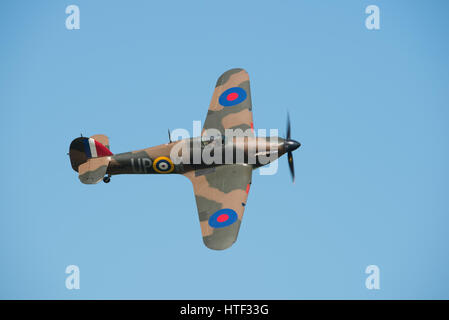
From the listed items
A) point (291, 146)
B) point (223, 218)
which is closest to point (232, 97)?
point (291, 146)

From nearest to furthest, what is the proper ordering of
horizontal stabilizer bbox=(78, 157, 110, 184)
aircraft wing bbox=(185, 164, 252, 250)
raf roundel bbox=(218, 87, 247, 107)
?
1. aircraft wing bbox=(185, 164, 252, 250)
2. horizontal stabilizer bbox=(78, 157, 110, 184)
3. raf roundel bbox=(218, 87, 247, 107)

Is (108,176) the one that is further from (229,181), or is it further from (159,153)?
(229,181)

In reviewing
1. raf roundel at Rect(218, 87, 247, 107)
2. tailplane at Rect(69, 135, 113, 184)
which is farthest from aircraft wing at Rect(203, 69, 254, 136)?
tailplane at Rect(69, 135, 113, 184)

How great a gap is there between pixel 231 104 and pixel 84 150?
6.48m

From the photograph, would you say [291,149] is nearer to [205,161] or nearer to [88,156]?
[205,161]

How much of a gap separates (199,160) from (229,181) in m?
1.54

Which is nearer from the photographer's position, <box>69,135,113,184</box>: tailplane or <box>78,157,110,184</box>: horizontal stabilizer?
<box>78,157,110,184</box>: horizontal stabilizer

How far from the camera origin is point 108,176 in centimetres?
1958

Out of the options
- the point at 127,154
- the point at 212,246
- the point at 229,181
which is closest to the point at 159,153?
the point at 127,154

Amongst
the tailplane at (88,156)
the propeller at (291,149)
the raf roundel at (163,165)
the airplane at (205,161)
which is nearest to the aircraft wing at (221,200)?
the airplane at (205,161)

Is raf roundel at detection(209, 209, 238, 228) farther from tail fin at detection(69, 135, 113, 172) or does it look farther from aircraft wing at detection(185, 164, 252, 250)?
tail fin at detection(69, 135, 113, 172)

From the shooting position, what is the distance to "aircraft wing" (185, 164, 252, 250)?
16.6 m

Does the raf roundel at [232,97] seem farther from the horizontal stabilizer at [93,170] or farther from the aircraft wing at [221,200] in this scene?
the horizontal stabilizer at [93,170]

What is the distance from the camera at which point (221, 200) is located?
17.9 m
